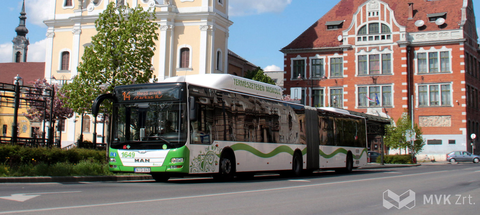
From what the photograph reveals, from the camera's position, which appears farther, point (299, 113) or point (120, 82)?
point (120, 82)

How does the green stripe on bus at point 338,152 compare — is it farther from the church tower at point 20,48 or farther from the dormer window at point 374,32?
the church tower at point 20,48

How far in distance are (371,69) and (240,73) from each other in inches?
633

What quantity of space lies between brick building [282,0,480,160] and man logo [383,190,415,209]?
1648 inches

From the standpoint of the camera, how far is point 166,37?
164ft

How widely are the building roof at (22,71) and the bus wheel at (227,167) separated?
67.3 metres

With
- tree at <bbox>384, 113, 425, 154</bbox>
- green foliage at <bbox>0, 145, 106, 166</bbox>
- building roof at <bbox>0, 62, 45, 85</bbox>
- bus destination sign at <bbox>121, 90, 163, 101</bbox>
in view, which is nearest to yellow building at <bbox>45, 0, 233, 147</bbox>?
tree at <bbox>384, 113, 425, 154</bbox>

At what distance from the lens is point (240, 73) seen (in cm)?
6250

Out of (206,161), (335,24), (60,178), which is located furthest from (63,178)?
(335,24)

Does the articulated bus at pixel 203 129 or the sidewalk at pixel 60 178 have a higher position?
the articulated bus at pixel 203 129

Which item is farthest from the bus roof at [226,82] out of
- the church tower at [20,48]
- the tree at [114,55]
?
the church tower at [20,48]

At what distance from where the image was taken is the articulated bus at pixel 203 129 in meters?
14.6

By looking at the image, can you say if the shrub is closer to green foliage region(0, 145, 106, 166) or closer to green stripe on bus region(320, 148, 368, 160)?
green stripe on bus region(320, 148, 368, 160)

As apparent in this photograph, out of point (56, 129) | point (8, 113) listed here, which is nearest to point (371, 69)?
point (56, 129)

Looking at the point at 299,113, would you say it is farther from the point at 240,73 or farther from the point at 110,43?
the point at 240,73
